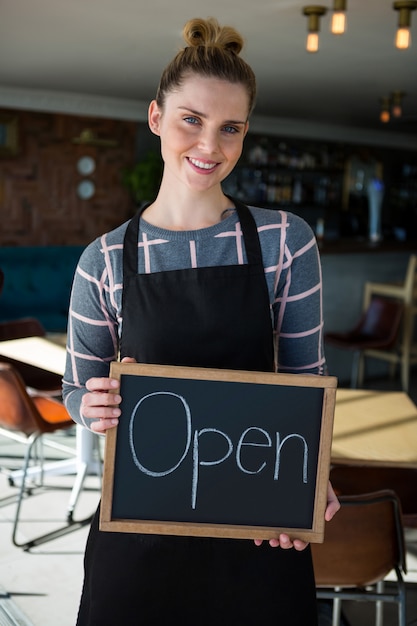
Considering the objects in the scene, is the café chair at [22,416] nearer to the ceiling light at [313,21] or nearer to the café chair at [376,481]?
the café chair at [376,481]

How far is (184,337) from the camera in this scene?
52.9 inches

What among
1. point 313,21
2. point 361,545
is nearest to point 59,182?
point 313,21

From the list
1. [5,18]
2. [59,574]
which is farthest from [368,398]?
[5,18]

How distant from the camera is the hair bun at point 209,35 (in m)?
1.36

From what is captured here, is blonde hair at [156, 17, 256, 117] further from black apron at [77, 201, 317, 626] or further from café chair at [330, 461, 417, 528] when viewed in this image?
café chair at [330, 461, 417, 528]

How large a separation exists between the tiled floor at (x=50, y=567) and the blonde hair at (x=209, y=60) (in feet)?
7.16

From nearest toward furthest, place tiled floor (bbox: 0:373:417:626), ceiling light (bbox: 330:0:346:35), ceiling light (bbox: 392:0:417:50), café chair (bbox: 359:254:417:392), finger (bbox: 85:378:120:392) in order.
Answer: finger (bbox: 85:378:120:392), tiled floor (bbox: 0:373:417:626), ceiling light (bbox: 330:0:346:35), ceiling light (bbox: 392:0:417:50), café chair (bbox: 359:254:417:392)

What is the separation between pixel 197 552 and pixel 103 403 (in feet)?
1.18

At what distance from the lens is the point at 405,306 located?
6648 millimetres

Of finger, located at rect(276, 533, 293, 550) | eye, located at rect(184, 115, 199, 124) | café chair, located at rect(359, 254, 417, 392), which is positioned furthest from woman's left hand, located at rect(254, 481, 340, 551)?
café chair, located at rect(359, 254, 417, 392)

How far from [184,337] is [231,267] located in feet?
0.52

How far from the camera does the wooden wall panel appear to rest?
857cm

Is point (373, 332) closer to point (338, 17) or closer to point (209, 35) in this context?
point (338, 17)

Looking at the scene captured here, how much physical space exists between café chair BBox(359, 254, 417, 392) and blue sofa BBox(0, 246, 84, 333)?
330 centimetres
